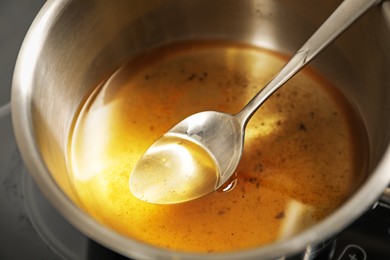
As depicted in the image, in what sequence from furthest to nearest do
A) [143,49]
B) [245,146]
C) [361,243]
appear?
[143,49] < [245,146] < [361,243]

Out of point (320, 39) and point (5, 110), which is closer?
point (320, 39)

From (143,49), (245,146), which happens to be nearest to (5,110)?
→ (143,49)

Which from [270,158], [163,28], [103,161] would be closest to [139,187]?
[103,161]

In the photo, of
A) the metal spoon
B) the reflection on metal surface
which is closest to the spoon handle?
the metal spoon

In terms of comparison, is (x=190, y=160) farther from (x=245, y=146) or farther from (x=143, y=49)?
(x=143, y=49)

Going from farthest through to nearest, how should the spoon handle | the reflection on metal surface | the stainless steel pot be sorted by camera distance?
the reflection on metal surface → the spoon handle → the stainless steel pot

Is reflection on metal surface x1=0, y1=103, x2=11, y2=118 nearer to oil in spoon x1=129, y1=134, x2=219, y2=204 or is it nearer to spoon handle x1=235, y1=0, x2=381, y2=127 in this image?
oil in spoon x1=129, y1=134, x2=219, y2=204

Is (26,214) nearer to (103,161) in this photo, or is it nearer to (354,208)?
(103,161)

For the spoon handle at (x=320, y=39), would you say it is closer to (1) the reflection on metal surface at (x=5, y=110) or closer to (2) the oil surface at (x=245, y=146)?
(2) the oil surface at (x=245, y=146)

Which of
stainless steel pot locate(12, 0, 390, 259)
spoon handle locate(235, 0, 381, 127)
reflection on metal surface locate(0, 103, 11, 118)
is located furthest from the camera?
reflection on metal surface locate(0, 103, 11, 118)
